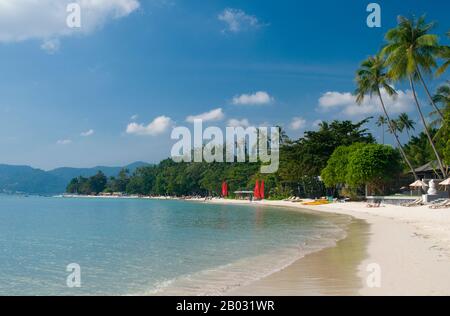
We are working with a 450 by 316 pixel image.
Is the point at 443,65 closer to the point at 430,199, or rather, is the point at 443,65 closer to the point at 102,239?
the point at 430,199

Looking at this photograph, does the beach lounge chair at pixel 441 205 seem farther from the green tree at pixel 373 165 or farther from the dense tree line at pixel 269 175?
the dense tree line at pixel 269 175

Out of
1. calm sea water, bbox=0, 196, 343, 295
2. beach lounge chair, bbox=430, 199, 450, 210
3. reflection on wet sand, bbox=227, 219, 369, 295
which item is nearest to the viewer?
reflection on wet sand, bbox=227, 219, 369, 295

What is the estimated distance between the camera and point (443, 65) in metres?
30.1

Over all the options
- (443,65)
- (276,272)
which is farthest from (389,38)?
(276,272)

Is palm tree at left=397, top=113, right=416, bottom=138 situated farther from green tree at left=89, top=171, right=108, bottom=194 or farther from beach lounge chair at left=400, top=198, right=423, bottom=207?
green tree at left=89, top=171, right=108, bottom=194

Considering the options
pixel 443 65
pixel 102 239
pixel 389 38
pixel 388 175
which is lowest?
pixel 102 239

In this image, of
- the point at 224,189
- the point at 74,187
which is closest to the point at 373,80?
the point at 224,189

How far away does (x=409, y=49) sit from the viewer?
1251 inches

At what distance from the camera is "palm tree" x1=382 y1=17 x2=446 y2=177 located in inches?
1239

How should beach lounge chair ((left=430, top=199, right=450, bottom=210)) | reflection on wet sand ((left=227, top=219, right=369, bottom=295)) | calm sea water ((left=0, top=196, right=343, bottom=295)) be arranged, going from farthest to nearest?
beach lounge chair ((left=430, top=199, right=450, bottom=210))
calm sea water ((left=0, top=196, right=343, bottom=295))
reflection on wet sand ((left=227, top=219, right=369, bottom=295))

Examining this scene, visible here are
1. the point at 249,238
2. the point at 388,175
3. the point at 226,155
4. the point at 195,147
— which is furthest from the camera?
the point at 195,147

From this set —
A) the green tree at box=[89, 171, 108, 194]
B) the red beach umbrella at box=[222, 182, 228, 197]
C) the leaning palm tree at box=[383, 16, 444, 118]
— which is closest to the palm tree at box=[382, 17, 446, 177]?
the leaning palm tree at box=[383, 16, 444, 118]

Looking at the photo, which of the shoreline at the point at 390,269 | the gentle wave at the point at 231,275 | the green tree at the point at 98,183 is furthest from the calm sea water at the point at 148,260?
the green tree at the point at 98,183

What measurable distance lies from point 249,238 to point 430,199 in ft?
62.3
